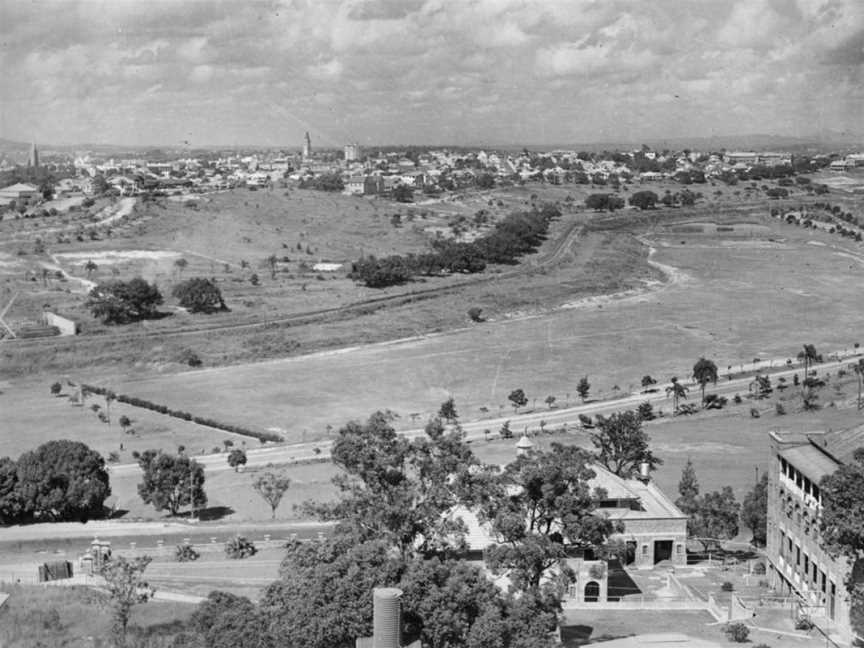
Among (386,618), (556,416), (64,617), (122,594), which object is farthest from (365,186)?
(386,618)

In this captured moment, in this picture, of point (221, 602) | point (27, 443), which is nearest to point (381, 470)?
point (221, 602)

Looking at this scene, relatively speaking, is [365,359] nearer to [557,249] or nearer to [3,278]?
[3,278]

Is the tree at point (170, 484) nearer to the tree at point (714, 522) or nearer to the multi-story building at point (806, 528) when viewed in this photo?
the tree at point (714, 522)

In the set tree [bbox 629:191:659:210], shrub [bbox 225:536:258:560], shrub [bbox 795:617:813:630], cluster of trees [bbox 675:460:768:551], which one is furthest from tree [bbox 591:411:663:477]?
tree [bbox 629:191:659:210]

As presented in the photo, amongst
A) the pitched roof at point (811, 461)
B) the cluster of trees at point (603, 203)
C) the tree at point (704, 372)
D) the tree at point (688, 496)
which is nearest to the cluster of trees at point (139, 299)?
the tree at point (704, 372)

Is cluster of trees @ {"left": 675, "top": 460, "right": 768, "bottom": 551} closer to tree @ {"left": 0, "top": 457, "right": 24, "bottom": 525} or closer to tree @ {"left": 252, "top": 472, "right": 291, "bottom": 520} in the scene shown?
tree @ {"left": 252, "top": 472, "right": 291, "bottom": 520}
